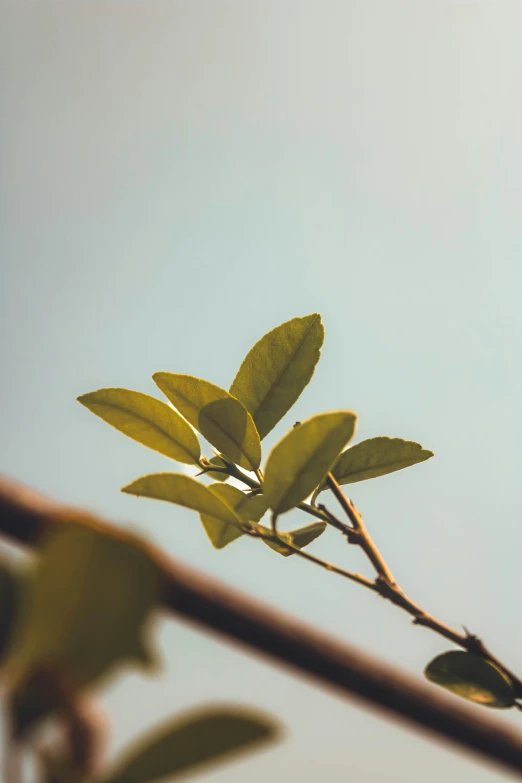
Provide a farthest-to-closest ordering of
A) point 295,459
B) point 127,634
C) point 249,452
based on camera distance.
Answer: point 249,452, point 295,459, point 127,634

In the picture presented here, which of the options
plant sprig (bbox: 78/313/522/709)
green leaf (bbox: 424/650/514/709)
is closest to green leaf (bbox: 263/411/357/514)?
plant sprig (bbox: 78/313/522/709)

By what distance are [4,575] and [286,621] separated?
0.08m

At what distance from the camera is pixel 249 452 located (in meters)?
→ 0.52

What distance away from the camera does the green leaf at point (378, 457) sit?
0.60m

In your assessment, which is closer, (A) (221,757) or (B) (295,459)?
(A) (221,757)

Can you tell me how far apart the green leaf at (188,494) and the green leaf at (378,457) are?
226 millimetres

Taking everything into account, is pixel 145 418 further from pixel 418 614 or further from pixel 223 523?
pixel 418 614

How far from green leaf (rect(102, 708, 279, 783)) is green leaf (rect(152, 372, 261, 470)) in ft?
1.03

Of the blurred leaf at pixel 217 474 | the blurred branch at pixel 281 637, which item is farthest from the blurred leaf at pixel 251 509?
the blurred branch at pixel 281 637

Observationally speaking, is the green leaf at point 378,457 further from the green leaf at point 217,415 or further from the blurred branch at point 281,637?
the blurred branch at point 281,637

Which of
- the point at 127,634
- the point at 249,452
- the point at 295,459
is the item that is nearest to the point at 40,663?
the point at 127,634

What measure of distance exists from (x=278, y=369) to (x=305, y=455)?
224 millimetres

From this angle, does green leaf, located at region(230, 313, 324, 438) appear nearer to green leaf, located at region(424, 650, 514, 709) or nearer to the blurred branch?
green leaf, located at region(424, 650, 514, 709)

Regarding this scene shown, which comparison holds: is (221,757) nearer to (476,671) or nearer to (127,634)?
(127,634)
